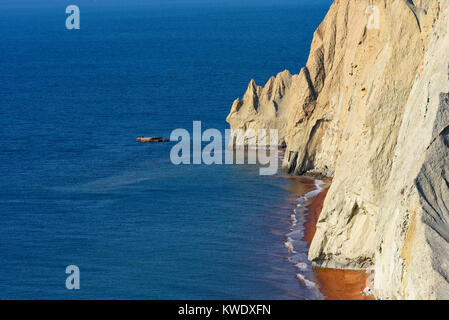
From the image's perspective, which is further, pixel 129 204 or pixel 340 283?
pixel 129 204

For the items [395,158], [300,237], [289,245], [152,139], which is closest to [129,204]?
[300,237]

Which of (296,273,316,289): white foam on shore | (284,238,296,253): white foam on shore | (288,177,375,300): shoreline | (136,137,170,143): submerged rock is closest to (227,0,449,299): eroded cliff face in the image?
(288,177,375,300): shoreline

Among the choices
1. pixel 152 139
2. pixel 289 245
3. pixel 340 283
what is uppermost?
pixel 152 139

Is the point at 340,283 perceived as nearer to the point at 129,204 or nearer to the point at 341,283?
the point at 341,283

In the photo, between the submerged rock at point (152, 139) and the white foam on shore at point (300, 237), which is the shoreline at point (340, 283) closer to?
the white foam on shore at point (300, 237)

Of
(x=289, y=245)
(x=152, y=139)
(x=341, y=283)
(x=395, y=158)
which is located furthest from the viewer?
(x=152, y=139)

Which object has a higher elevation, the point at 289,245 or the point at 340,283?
the point at 289,245

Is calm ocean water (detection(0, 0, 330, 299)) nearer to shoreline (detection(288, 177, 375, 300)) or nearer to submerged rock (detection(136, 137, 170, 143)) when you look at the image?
shoreline (detection(288, 177, 375, 300))

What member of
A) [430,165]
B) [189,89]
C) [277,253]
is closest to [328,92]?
[277,253]
